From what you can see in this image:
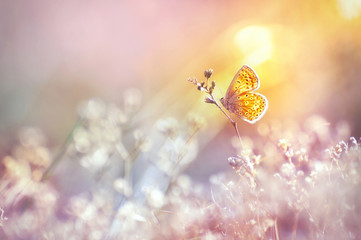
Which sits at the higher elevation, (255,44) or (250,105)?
(255,44)

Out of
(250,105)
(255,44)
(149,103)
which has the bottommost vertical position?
(250,105)

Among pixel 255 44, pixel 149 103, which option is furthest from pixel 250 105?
pixel 149 103

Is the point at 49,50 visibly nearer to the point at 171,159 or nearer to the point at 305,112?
the point at 171,159

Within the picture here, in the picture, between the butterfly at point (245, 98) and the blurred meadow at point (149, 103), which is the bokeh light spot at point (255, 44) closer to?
the blurred meadow at point (149, 103)

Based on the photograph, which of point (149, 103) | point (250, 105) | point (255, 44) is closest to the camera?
point (250, 105)

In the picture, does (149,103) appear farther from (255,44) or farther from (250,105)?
(250,105)
